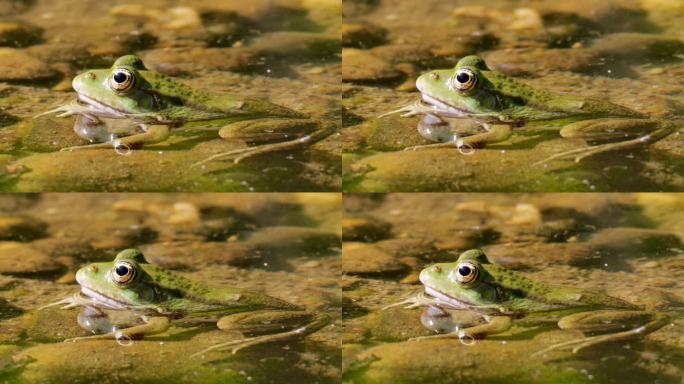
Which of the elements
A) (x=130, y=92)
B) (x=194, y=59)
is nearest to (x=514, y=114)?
(x=194, y=59)

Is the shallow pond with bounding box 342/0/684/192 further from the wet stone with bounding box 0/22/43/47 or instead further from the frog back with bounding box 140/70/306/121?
the wet stone with bounding box 0/22/43/47

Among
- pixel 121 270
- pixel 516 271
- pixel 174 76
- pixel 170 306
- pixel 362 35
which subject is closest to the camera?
pixel 121 270

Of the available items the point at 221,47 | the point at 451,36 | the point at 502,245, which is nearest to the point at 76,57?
the point at 221,47

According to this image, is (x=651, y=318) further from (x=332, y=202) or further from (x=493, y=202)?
(x=332, y=202)

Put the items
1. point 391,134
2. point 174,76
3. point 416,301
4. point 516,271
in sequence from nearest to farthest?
point 416,301, point 516,271, point 391,134, point 174,76

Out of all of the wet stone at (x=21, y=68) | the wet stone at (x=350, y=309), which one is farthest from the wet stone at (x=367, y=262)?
the wet stone at (x=21, y=68)

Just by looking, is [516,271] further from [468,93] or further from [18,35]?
[18,35]
